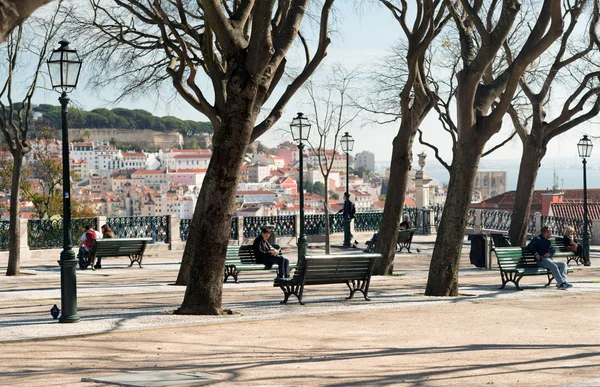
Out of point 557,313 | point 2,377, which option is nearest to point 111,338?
point 2,377

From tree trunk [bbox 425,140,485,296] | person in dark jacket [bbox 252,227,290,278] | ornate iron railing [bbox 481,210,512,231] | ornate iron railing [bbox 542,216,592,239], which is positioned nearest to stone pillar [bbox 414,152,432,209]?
ornate iron railing [bbox 481,210,512,231]

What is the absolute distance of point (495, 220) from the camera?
43.4m

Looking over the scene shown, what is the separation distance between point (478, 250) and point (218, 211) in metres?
13.7

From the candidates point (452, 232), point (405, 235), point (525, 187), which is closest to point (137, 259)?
point (405, 235)

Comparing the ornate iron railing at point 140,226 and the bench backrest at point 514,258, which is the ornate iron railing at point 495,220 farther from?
the bench backrest at point 514,258

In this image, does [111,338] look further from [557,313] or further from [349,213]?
[349,213]

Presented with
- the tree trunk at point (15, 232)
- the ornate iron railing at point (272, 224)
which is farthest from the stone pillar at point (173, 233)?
the tree trunk at point (15, 232)

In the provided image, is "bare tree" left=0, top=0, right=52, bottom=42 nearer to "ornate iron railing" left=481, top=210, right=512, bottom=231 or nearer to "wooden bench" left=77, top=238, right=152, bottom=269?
"wooden bench" left=77, top=238, right=152, bottom=269

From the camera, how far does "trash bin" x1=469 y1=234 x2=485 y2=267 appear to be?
84.3ft

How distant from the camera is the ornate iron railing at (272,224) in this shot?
3725 centimetres

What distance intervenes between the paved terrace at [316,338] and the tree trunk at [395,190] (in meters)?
3.38

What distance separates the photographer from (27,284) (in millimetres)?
20344

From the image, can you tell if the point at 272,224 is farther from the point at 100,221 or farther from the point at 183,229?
the point at 100,221

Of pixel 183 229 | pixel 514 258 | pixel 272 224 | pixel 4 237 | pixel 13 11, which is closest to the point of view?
pixel 13 11
